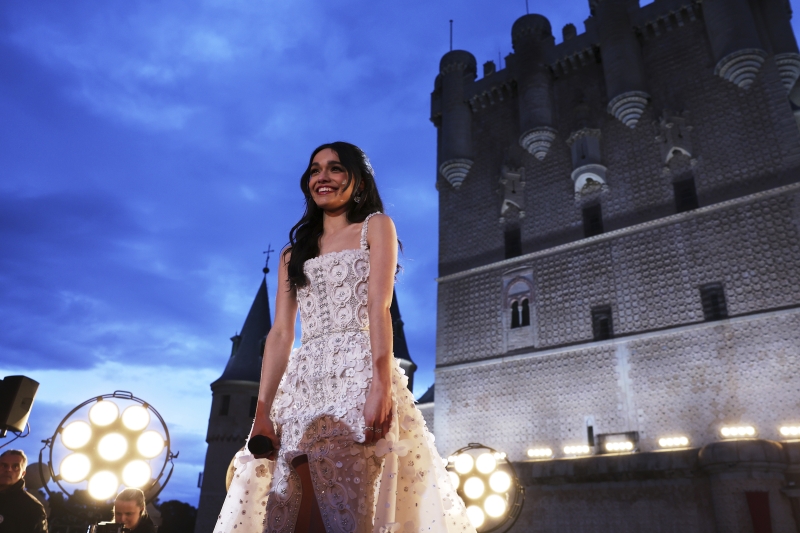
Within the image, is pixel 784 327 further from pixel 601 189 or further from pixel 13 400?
pixel 13 400

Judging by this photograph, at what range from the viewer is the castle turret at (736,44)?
15258 millimetres

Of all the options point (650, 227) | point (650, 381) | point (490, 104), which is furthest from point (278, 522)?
point (490, 104)

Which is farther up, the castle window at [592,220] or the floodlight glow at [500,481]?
the castle window at [592,220]

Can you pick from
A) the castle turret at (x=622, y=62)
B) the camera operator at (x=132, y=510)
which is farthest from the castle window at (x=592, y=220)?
the camera operator at (x=132, y=510)

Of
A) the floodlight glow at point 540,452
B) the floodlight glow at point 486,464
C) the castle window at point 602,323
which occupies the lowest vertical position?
the floodlight glow at point 486,464

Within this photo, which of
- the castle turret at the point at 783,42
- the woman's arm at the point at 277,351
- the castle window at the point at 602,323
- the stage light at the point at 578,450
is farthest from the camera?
the castle turret at the point at 783,42

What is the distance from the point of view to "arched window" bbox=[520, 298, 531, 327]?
17.1 metres

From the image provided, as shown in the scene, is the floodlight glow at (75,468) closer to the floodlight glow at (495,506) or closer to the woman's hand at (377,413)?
the woman's hand at (377,413)

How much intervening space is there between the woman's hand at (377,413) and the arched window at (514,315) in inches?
631

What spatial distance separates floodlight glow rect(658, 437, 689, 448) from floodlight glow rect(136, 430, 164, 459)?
485 inches

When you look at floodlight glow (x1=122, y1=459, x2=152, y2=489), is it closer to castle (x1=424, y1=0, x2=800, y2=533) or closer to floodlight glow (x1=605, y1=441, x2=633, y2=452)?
castle (x1=424, y1=0, x2=800, y2=533)

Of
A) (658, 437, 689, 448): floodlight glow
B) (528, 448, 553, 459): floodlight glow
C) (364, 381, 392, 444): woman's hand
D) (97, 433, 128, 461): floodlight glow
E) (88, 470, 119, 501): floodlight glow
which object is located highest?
(658, 437, 689, 448): floodlight glow

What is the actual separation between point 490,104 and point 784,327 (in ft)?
39.7

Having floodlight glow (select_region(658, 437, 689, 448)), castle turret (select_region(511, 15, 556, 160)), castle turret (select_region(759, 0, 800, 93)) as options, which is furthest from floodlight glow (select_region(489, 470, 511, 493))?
castle turret (select_region(759, 0, 800, 93))
